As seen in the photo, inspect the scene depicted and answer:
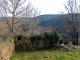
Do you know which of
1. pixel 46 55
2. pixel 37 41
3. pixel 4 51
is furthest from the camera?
pixel 37 41

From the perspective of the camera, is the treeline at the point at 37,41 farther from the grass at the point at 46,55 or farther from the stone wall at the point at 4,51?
the stone wall at the point at 4,51

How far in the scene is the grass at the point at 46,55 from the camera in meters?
14.0

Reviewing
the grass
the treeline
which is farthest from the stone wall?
the treeline

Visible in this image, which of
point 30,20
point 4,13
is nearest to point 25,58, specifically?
point 4,13

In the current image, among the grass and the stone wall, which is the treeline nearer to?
the grass

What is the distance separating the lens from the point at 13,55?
14281mm

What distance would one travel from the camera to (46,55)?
48.1ft

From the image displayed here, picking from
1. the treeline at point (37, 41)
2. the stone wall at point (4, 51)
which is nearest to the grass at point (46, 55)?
the treeline at point (37, 41)

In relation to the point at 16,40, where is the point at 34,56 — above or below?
below

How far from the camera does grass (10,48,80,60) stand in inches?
551

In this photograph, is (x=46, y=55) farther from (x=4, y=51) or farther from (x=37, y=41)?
(x=4, y=51)

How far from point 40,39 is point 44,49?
39.2 inches

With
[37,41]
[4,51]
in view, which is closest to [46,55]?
[37,41]

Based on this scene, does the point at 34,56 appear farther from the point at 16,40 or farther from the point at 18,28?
the point at 18,28
